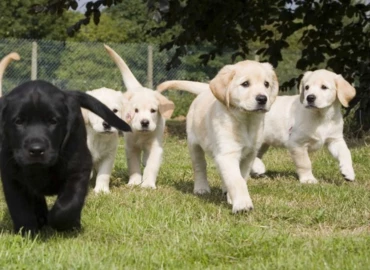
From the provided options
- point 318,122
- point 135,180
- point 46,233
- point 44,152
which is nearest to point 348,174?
point 318,122

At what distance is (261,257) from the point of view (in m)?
3.57

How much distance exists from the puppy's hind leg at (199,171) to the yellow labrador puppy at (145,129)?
424mm

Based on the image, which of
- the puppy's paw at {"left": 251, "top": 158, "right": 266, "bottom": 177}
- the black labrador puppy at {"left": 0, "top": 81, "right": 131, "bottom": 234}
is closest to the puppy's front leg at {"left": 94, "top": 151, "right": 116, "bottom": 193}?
the puppy's paw at {"left": 251, "top": 158, "right": 266, "bottom": 177}

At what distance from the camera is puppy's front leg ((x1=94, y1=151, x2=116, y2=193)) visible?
602cm

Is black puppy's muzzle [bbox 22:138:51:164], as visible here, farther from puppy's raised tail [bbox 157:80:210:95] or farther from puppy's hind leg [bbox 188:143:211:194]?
puppy's raised tail [bbox 157:80:210:95]

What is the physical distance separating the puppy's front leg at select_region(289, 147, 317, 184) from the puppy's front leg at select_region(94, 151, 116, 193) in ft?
5.66

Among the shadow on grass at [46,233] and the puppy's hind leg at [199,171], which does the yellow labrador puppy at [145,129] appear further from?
the shadow on grass at [46,233]

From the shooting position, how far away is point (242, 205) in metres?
4.79

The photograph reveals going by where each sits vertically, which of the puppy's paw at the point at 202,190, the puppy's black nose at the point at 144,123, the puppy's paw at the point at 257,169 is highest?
the puppy's black nose at the point at 144,123

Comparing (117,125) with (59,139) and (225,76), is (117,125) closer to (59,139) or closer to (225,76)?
(59,139)

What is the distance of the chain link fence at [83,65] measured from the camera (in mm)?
16578

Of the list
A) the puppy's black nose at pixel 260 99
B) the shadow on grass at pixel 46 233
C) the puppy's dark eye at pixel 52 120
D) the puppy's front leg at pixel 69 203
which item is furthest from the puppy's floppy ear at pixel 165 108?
the puppy's dark eye at pixel 52 120

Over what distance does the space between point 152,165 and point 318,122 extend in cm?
162

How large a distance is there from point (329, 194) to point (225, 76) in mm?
1238
